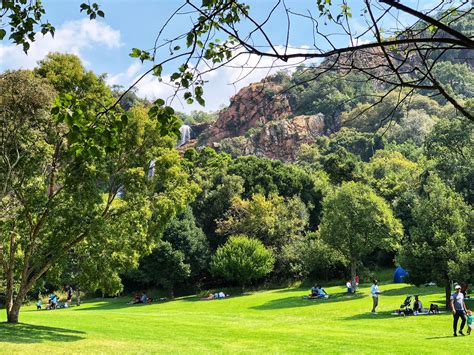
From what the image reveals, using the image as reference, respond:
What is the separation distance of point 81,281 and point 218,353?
7.97 meters

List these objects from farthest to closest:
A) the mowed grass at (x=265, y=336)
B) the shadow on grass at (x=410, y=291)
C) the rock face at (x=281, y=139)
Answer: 1. the rock face at (x=281, y=139)
2. the shadow on grass at (x=410, y=291)
3. the mowed grass at (x=265, y=336)

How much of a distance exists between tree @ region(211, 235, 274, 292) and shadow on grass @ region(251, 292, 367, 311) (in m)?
7.05

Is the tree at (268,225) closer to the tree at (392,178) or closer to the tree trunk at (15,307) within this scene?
the tree at (392,178)

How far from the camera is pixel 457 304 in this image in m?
13.6

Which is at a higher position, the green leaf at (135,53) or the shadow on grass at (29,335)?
the green leaf at (135,53)

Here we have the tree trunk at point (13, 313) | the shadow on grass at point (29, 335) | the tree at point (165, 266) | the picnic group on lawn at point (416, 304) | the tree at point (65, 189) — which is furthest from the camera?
the tree at point (165, 266)

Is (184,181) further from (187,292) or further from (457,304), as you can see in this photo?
(187,292)

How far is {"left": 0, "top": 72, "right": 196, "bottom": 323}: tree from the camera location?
46.7 ft

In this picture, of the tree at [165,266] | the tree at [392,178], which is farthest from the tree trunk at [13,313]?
the tree at [392,178]

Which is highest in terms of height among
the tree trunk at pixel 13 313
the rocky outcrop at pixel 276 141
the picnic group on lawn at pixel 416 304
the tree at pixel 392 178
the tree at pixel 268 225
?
the rocky outcrop at pixel 276 141

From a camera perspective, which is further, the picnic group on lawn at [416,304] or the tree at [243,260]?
the tree at [243,260]

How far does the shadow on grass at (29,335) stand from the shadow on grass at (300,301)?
14850 mm

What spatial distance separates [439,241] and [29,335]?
1721 cm

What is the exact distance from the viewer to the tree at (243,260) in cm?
3866
